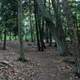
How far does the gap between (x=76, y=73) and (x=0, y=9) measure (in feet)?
41.1

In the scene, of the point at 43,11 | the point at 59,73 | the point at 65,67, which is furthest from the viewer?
the point at 43,11

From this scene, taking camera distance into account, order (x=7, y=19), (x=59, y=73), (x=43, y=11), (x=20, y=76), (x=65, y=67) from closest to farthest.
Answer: (x=20, y=76)
(x=59, y=73)
(x=65, y=67)
(x=43, y=11)
(x=7, y=19)

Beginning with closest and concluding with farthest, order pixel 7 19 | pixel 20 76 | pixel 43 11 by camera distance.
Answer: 1. pixel 20 76
2. pixel 43 11
3. pixel 7 19

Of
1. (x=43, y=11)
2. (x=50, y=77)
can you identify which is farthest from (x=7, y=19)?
(x=50, y=77)

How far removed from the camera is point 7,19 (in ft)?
66.6

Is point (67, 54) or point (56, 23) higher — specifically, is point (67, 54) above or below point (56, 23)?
below

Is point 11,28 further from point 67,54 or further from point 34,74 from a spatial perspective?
point 34,74

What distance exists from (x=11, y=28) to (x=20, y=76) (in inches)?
462

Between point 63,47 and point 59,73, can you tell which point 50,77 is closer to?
point 59,73

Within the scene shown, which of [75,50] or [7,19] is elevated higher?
[7,19]

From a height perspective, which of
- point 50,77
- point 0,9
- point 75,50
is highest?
point 0,9

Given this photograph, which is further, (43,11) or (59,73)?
(43,11)

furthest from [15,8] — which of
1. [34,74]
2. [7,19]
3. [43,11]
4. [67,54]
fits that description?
[34,74]

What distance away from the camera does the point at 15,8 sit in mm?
20750
